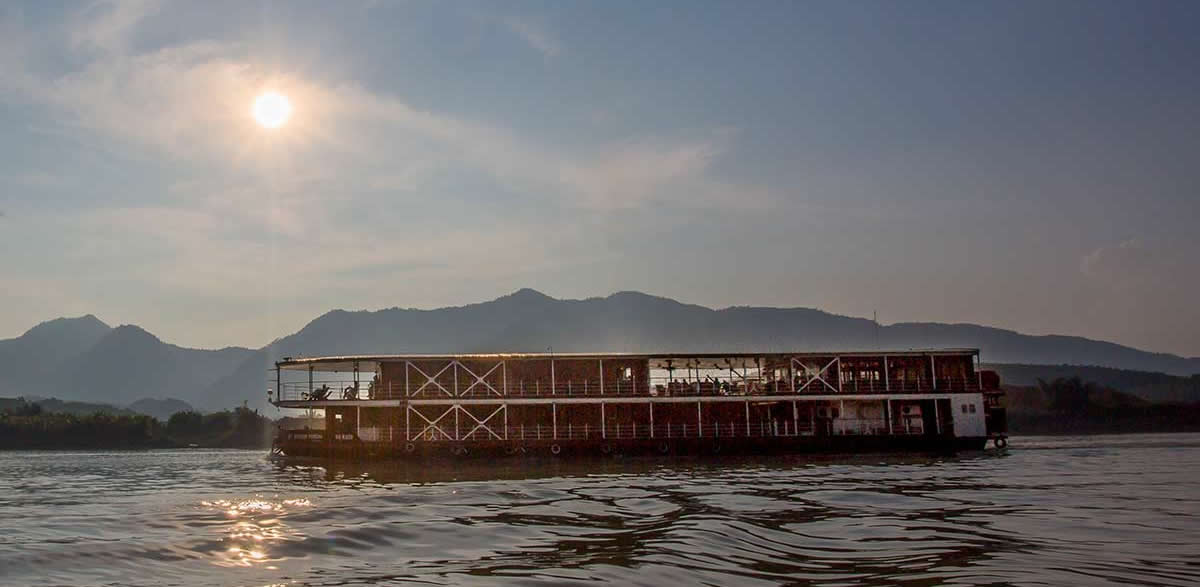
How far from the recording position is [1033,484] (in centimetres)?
2567

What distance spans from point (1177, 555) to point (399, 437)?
39.1m

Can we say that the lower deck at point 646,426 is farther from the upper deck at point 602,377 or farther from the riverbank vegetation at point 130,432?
the riverbank vegetation at point 130,432

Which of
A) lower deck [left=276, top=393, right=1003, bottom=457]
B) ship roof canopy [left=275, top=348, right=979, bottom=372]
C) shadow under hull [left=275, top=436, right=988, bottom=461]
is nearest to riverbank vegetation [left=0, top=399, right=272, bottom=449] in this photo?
ship roof canopy [left=275, top=348, right=979, bottom=372]

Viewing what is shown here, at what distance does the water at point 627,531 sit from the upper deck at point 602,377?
679 inches

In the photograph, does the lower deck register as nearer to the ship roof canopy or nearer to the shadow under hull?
the shadow under hull

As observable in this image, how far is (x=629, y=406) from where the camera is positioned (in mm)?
48281

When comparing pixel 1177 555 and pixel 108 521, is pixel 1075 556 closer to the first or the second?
pixel 1177 555

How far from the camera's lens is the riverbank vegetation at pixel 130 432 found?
101062 mm

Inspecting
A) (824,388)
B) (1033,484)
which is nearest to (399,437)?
(824,388)

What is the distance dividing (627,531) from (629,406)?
31730 mm

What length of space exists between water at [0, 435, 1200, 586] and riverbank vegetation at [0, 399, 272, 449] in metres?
81.6

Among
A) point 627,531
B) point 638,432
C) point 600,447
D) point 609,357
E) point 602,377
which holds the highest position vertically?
point 609,357

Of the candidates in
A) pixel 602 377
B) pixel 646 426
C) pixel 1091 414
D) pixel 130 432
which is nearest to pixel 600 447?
pixel 646 426

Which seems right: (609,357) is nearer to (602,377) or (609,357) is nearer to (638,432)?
(602,377)
